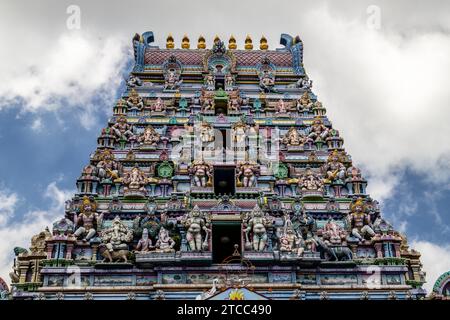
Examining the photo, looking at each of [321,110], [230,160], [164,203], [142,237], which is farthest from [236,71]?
[142,237]

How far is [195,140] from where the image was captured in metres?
35.7

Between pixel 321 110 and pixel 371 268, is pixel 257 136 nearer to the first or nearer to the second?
pixel 321 110

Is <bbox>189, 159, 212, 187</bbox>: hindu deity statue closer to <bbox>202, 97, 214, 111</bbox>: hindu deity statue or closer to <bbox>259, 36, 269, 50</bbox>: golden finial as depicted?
<bbox>202, 97, 214, 111</bbox>: hindu deity statue

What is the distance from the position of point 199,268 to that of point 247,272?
2.24 metres

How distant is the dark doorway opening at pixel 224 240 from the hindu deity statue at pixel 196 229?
1.31m

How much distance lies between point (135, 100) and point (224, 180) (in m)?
9.87

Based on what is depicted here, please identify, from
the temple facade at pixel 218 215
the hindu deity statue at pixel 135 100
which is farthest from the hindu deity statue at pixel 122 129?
the hindu deity statue at pixel 135 100

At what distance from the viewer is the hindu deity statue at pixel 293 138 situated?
121ft

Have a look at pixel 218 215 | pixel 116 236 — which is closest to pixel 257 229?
pixel 218 215

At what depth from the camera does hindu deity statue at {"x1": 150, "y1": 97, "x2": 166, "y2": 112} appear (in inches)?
1571

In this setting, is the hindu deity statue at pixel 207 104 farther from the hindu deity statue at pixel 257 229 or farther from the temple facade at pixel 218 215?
the hindu deity statue at pixel 257 229

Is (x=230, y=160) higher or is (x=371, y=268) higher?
(x=230, y=160)

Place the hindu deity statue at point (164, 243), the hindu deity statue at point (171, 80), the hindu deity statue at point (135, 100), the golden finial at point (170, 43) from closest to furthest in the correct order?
the hindu deity statue at point (164, 243) < the hindu deity statue at point (135, 100) < the hindu deity statue at point (171, 80) < the golden finial at point (170, 43)
